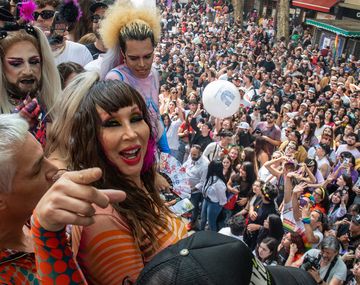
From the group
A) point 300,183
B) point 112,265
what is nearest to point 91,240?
point 112,265

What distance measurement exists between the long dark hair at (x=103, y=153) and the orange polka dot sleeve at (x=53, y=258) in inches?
14.2

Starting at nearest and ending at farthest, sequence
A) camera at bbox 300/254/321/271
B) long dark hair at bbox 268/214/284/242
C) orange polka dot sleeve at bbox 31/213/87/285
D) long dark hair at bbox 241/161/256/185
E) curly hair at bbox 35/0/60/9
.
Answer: orange polka dot sleeve at bbox 31/213/87/285 < curly hair at bbox 35/0/60/9 < camera at bbox 300/254/321/271 < long dark hair at bbox 268/214/284/242 < long dark hair at bbox 241/161/256/185

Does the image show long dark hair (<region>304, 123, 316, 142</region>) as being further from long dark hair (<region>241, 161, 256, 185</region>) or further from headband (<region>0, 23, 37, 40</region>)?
headband (<region>0, 23, 37, 40</region>)

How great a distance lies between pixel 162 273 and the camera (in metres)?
1.01

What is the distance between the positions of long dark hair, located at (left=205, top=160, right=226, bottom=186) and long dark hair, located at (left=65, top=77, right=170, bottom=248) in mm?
4349

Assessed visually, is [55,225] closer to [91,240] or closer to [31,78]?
[91,240]

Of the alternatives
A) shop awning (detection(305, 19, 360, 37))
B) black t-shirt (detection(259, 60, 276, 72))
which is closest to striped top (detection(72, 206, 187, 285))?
black t-shirt (detection(259, 60, 276, 72))

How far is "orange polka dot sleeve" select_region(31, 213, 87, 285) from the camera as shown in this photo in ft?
3.34

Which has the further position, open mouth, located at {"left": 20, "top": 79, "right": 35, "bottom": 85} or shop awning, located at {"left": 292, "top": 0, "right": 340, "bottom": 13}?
shop awning, located at {"left": 292, "top": 0, "right": 340, "bottom": 13}

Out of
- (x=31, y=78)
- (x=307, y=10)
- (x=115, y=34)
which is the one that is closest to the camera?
(x=31, y=78)

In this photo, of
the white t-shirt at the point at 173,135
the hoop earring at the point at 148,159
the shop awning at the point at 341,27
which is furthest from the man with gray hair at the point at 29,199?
the shop awning at the point at 341,27

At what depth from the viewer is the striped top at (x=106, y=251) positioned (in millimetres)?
1290

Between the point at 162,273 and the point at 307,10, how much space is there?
27.0 metres

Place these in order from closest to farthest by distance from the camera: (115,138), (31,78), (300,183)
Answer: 1. (115,138)
2. (31,78)
3. (300,183)
